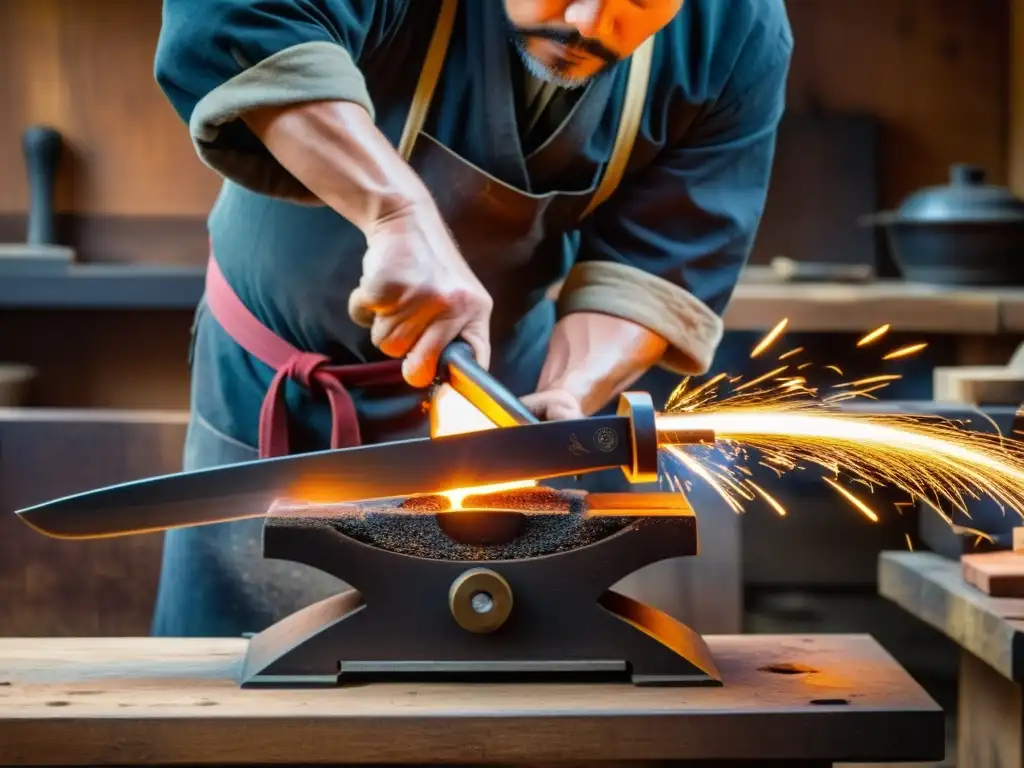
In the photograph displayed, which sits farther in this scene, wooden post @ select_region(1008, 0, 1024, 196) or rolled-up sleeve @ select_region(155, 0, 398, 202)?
wooden post @ select_region(1008, 0, 1024, 196)

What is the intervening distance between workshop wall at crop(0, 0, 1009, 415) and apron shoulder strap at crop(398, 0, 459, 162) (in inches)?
57.2

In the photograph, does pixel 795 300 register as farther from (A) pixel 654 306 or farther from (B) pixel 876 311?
(A) pixel 654 306

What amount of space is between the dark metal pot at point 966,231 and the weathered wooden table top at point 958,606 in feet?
3.45

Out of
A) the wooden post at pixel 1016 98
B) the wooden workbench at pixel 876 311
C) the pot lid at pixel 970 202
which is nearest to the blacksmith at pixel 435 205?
the wooden workbench at pixel 876 311

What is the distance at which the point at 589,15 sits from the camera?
3.63ft

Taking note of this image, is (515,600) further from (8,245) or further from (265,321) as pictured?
(8,245)

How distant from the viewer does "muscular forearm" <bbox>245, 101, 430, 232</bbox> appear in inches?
42.7

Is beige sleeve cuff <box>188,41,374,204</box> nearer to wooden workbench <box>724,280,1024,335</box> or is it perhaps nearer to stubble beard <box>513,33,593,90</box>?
stubble beard <box>513,33,593,90</box>

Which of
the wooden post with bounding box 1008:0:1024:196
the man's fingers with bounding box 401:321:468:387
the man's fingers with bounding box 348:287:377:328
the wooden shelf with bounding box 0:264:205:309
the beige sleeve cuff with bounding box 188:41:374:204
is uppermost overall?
the wooden post with bounding box 1008:0:1024:196

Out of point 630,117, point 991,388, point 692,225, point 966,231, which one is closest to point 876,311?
point 966,231

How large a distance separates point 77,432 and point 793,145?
1581 mm

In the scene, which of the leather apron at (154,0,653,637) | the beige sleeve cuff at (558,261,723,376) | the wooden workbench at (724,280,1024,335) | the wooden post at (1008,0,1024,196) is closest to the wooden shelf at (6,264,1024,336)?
the wooden workbench at (724,280,1024,335)

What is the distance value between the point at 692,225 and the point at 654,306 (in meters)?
0.10

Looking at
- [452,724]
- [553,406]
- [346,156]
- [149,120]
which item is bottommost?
[452,724]
